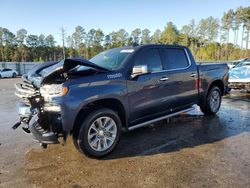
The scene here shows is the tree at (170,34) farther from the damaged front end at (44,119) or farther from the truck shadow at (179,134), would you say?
the damaged front end at (44,119)

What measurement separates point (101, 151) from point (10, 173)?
1.43 metres

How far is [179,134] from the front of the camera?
5.77 m

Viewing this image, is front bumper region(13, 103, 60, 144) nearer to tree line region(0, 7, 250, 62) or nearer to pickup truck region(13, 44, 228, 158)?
pickup truck region(13, 44, 228, 158)

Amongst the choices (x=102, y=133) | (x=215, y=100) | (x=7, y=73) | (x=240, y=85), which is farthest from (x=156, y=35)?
(x=102, y=133)

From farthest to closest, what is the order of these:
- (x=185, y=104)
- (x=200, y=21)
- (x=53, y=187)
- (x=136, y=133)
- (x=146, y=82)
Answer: (x=200, y=21) → (x=185, y=104) → (x=136, y=133) → (x=146, y=82) → (x=53, y=187)

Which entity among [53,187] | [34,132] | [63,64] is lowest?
[53,187]

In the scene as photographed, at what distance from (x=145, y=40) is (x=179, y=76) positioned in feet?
236

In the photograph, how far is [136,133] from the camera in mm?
5926

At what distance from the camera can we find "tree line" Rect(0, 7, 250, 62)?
A: 2445 inches

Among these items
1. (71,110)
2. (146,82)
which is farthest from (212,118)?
(71,110)

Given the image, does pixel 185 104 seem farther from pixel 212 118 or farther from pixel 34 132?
pixel 34 132

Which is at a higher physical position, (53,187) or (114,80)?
(114,80)

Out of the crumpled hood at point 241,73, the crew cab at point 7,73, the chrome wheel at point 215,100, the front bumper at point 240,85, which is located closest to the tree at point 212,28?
the crew cab at point 7,73

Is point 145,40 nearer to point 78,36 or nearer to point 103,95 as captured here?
point 78,36
